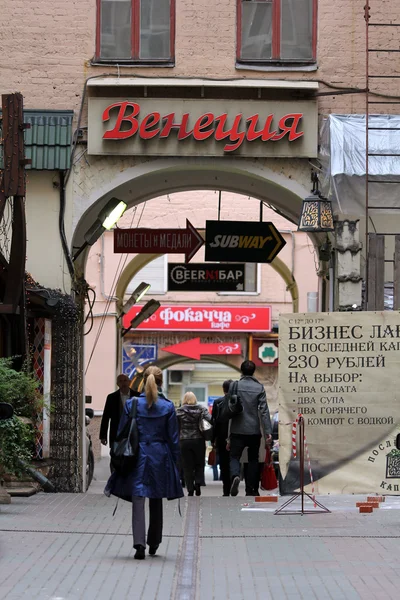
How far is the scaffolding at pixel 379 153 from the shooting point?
16391 millimetres

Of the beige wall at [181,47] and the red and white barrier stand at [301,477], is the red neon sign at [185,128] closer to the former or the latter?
the beige wall at [181,47]

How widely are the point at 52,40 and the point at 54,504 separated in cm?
626

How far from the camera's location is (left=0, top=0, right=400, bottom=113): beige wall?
17047 millimetres

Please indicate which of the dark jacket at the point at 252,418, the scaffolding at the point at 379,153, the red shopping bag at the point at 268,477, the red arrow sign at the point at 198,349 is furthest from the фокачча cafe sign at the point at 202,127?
the red arrow sign at the point at 198,349

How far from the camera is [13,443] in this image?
537 inches

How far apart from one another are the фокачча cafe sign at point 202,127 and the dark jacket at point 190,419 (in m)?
3.48

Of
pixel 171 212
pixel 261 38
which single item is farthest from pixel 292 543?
pixel 171 212

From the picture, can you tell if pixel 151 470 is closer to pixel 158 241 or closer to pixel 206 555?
pixel 206 555

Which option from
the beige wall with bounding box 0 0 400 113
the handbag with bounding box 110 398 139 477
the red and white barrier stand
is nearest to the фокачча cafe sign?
the beige wall with bounding box 0 0 400 113

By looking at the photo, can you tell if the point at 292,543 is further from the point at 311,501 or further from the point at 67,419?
the point at 67,419

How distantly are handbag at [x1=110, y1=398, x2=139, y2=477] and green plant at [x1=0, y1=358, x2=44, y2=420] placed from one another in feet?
11.5

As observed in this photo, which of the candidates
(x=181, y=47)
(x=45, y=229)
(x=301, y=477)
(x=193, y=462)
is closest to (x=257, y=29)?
(x=181, y=47)

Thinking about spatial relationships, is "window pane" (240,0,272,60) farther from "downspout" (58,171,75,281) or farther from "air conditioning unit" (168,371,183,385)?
"air conditioning unit" (168,371,183,385)

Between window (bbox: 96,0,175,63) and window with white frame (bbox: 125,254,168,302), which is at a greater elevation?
window (bbox: 96,0,175,63)
